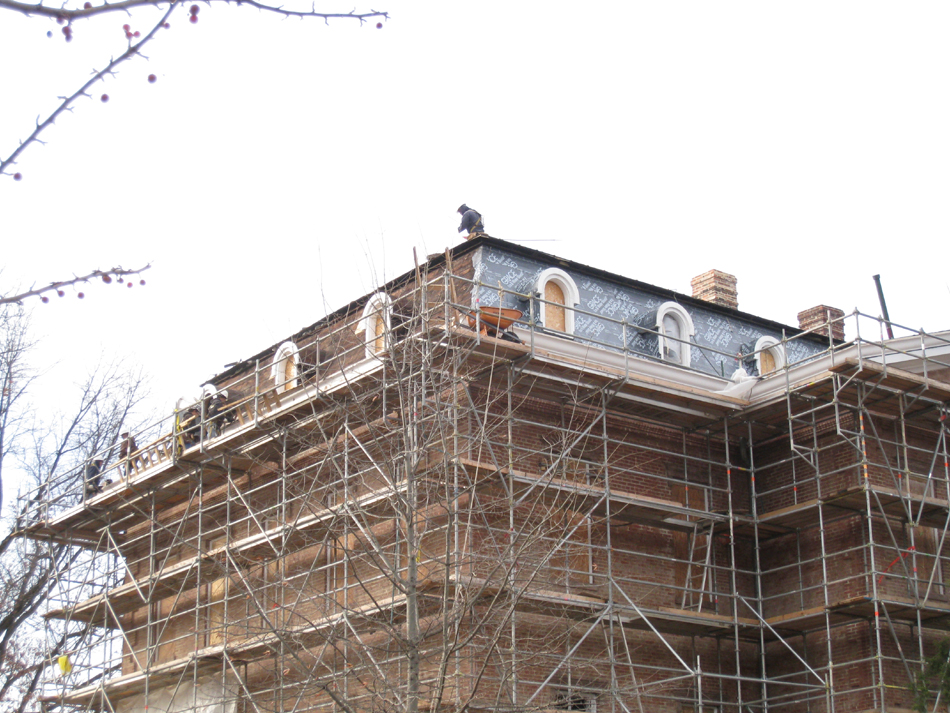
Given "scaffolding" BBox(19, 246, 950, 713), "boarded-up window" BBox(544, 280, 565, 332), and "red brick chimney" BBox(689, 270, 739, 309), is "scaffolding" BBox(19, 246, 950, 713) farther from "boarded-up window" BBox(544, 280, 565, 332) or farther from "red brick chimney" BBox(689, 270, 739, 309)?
"red brick chimney" BBox(689, 270, 739, 309)

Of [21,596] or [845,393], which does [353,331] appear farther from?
[21,596]

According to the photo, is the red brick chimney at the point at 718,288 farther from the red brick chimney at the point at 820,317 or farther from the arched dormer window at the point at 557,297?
the arched dormer window at the point at 557,297

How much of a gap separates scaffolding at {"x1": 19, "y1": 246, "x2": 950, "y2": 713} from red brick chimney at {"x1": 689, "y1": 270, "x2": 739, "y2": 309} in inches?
197

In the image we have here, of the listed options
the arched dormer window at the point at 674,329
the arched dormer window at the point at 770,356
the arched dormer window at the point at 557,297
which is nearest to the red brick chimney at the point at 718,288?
the arched dormer window at the point at 770,356

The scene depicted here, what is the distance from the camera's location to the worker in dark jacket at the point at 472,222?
66.0 ft

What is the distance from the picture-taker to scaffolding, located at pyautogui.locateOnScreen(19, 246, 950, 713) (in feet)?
52.4

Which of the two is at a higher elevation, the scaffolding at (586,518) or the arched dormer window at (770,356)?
the arched dormer window at (770,356)

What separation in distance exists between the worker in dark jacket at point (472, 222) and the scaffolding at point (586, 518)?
705mm

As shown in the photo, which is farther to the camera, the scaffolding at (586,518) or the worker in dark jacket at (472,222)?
the worker in dark jacket at (472,222)

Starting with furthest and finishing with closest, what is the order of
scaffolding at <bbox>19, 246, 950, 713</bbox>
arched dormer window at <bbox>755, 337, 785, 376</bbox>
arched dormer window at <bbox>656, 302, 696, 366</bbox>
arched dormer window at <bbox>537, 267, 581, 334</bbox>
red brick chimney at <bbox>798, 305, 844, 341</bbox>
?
1. red brick chimney at <bbox>798, 305, 844, 341</bbox>
2. arched dormer window at <bbox>755, 337, 785, 376</bbox>
3. arched dormer window at <bbox>656, 302, 696, 366</bbox>
4. arched dormer window at <bbox>537, 267, 581, 334</bbox>
5. scaffolding at <bbox>19, 246, 950, 713</bbox>

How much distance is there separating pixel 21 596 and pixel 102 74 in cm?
2578

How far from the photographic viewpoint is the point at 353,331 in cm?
2038

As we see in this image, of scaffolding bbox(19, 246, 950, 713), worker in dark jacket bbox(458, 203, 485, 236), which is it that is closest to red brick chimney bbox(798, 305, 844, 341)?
scaffolding bbox(19, 246, 950, 713)

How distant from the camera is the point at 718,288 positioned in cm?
2466
